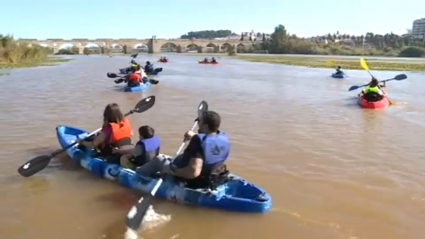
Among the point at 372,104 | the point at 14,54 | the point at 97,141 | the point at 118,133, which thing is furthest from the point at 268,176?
the point at 14,54

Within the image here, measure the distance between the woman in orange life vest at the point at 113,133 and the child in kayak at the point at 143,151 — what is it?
322mm

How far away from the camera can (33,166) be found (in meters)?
7.02

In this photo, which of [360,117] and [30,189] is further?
[360,117]

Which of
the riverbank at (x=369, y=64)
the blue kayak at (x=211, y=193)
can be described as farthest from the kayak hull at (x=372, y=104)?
the riverbank at (x=369, y=64)

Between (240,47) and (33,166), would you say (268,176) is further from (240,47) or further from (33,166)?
(240,47)

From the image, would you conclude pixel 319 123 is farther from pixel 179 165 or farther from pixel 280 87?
pixel 280 87

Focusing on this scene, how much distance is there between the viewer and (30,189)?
22.1ft

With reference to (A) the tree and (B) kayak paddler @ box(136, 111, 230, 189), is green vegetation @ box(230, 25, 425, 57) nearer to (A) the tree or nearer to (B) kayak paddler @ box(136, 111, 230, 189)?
(A) the tree

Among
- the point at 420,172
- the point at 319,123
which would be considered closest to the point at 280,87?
the point at 319,123

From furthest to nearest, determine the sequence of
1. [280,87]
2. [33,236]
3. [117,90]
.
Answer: [280,87] < [117,90] < [33,236]

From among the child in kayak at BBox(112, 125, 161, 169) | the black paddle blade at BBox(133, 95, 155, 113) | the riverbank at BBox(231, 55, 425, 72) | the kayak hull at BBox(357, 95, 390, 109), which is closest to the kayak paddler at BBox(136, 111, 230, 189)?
the child in kayak at BBox(112, 125, 161, 169)

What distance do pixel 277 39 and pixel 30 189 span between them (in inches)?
4325

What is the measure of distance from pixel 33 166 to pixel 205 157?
3.18 m

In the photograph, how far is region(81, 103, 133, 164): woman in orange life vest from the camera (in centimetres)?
699
